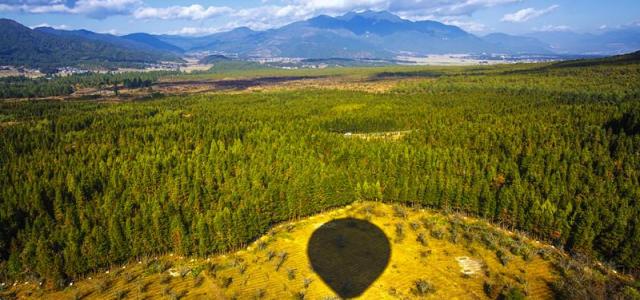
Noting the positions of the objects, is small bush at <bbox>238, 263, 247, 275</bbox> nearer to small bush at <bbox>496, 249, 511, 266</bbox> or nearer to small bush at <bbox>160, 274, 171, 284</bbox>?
small bush at <bbox>160, 274, 171, 284</bbox>

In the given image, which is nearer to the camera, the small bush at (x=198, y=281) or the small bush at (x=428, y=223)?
the small bush at (x=198, y=281)

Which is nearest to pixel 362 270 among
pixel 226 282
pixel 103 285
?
pixel 226 282

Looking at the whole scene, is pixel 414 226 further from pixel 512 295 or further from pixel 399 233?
pixel 512 295

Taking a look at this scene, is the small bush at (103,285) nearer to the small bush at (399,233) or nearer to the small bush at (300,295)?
the small bush at (300,295)

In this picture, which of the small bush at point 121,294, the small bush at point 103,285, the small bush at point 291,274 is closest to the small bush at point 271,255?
the small bush at point 291,274

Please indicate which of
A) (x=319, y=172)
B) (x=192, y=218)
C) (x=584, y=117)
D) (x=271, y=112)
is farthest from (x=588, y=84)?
(x=192, y=218)

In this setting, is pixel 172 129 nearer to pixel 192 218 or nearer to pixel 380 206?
pixel 192 218

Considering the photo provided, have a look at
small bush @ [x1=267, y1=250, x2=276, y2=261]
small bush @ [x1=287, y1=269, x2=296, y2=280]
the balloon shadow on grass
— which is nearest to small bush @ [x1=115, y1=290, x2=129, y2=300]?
small bush @ [x1=267, y1=250, x2=276, y2=261]
